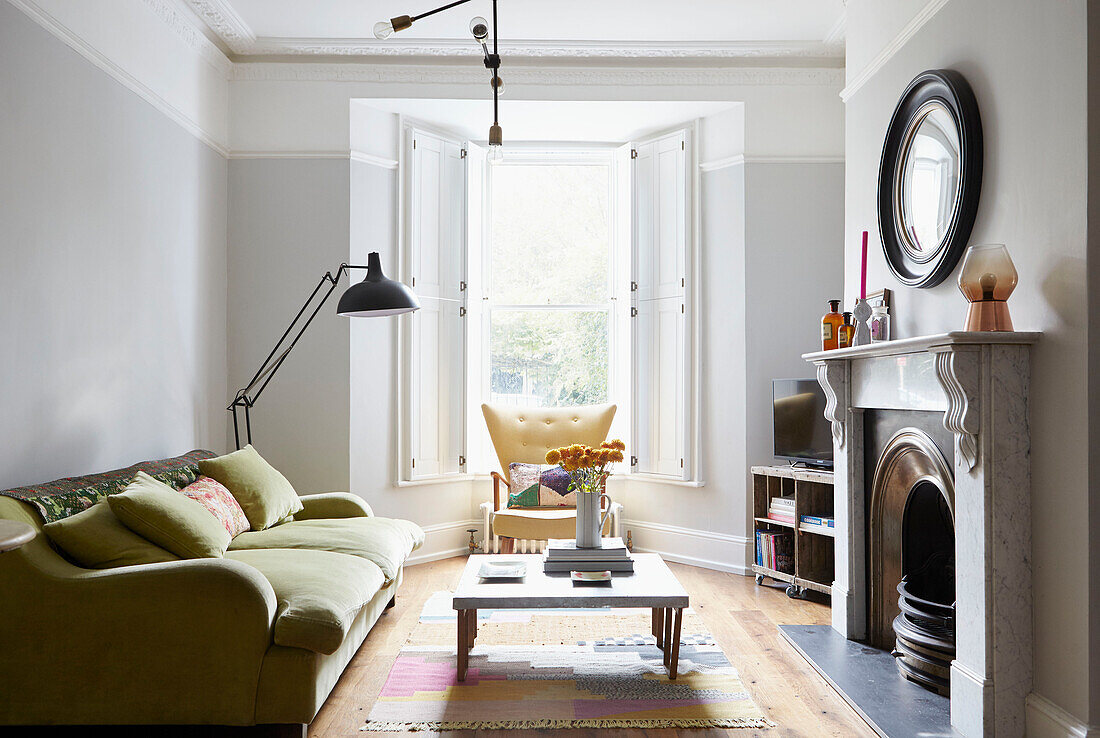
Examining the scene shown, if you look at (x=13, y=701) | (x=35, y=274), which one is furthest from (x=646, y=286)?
(x=13, y=701)

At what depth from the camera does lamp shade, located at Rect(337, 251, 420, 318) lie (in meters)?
3.89

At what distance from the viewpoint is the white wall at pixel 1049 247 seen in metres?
2.20

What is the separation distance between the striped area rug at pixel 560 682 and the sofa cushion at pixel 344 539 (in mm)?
377

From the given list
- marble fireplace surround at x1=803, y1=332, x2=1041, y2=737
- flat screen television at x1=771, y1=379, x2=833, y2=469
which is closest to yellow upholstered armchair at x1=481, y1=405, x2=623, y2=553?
flat screen television at x1=771, y1=379, x2=833, y2=469

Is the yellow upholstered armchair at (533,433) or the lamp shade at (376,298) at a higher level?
the lamp shade at (376,298)

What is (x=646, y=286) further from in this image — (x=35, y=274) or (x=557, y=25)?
(x=35, y=274)

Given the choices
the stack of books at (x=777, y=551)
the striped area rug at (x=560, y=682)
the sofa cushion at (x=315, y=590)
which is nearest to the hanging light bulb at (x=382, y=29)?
the sofa cushion at (x=315, y=590)

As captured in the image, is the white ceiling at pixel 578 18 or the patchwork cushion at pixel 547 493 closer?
the white ceiling at pixel 578 18

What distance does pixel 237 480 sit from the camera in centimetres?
373

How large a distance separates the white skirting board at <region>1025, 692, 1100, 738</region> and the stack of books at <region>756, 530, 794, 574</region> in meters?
2.14

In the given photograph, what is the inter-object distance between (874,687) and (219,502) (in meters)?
2.67

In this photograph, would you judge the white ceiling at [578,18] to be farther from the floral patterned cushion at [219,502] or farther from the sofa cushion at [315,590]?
the sofa cushion at [315,590]

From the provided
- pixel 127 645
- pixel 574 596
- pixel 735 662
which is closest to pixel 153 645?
pixel 127 645

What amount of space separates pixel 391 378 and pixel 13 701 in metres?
2.98
